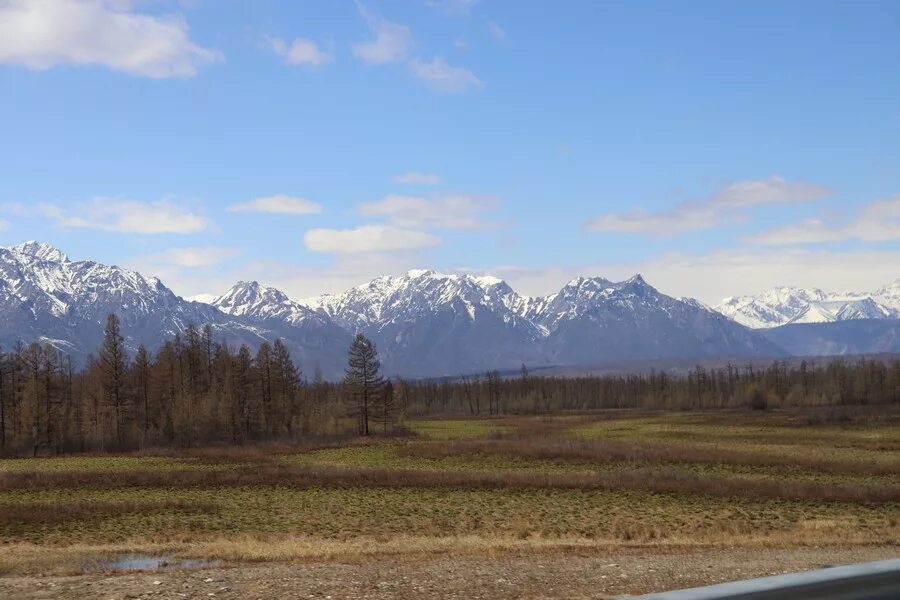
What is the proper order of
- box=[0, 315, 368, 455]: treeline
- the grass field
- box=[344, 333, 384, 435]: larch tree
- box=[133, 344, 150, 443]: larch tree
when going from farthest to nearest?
box=[344, 333, 384, 435]: larch tree
box=[133, 344, 150, 443]: larch tree
box=[0, 315, 368, 455]: treeline
the grass field

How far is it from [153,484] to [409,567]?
3950cm

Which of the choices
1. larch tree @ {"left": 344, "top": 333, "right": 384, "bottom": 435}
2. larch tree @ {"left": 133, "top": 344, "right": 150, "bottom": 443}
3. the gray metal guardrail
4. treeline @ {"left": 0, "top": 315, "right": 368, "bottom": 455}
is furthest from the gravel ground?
larch tree @ {"left": 133, "top": 344, "right": 150, "bottom": 443}

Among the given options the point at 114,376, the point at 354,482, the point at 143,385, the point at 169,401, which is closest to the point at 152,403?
the point at 169,401

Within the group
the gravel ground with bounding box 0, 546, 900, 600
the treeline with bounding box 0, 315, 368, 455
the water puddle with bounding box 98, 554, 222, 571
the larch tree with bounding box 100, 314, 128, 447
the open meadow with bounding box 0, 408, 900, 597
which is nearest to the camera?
the gravel ground with bounding box 0, 546, 900, 600

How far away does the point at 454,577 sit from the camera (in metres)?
20.3

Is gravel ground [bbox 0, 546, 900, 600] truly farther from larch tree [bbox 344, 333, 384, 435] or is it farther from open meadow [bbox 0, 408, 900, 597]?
larch tree [bbox 344, 333, 384, 435]

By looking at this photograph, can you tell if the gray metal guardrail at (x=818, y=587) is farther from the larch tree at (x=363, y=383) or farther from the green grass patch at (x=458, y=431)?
the larch tree at (x=363, y=383)

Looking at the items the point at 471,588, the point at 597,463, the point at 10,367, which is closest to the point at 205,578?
the point at 471,588

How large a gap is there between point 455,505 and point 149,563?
19844 mm

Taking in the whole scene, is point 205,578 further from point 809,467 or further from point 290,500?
point 809,467

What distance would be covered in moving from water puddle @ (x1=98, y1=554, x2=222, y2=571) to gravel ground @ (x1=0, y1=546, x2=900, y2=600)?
7.56 ft

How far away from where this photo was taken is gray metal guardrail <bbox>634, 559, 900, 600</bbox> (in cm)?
1227

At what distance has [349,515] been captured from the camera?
39.3 m

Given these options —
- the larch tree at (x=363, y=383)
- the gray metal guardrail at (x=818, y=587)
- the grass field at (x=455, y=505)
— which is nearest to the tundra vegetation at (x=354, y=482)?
the grass field at (x=455, y=505)
